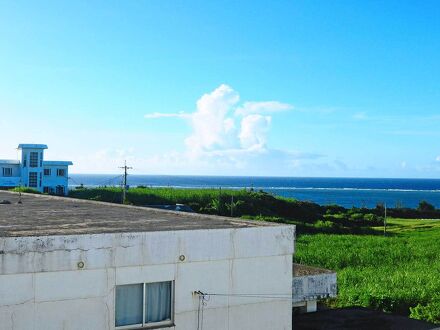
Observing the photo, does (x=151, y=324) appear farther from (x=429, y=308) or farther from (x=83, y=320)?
(x=429, y=308)

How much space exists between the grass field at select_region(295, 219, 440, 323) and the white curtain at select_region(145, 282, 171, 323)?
10857mm

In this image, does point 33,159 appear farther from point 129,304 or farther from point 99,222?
point 129,304

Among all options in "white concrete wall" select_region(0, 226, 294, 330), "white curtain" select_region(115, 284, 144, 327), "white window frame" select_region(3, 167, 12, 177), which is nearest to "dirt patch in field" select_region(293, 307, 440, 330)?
"white concrete wall" select_region(0, 226, 294, 330)

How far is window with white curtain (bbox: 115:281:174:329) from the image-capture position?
8.38m

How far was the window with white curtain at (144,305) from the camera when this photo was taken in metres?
8.38

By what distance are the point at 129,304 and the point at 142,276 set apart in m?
0.48

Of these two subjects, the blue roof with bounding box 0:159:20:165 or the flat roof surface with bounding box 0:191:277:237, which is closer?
the flat roof surface with bounding box 0:191:277:237

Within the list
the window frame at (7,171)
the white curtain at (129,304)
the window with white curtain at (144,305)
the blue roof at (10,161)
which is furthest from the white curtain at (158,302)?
the window frame at (7,171)

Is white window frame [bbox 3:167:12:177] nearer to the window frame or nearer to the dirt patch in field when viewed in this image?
the window frame

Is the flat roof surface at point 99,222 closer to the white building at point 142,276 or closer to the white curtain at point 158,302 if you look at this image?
the white building at point 142,276

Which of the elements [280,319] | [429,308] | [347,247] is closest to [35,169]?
[347,247]

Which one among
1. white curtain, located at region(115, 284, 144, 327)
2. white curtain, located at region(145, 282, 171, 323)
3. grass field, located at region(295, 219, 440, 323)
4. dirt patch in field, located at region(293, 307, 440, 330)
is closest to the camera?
white curtain, located at region(115, 284, 144, 327)

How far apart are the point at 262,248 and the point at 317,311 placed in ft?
19.6

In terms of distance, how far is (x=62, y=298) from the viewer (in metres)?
7.80
